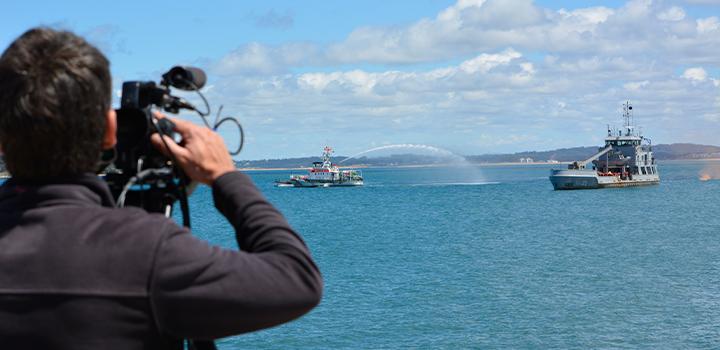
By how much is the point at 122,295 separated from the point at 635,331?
32.9m

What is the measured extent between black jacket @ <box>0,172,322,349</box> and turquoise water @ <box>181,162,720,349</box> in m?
29.0

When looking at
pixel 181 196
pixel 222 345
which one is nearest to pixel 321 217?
pixel 222 345

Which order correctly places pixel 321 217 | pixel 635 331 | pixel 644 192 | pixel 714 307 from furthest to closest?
pixel 644 192 < pixel 321 217 < pixel 714 307 < pixel 635 331

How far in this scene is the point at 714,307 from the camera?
3684 cm

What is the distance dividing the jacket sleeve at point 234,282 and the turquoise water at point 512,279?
94.9 ft

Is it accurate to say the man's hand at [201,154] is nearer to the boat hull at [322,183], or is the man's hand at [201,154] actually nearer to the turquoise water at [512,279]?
the turquoise water at [512,279]

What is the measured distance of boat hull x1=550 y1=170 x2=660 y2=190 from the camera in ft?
387

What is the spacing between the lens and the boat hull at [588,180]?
117938 millimetres

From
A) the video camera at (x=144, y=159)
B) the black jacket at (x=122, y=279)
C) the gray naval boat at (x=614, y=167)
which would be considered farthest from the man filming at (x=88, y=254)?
the gray naval boat at (x=614, y=167)

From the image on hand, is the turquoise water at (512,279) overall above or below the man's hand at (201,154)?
below

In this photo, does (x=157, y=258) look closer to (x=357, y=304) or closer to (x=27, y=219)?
(x=27, y=219)

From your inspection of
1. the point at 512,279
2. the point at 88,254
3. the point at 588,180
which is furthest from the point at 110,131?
the point at 588,180

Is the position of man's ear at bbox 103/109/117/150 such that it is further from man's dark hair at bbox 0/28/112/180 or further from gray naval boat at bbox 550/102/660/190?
gray naval boat at bbox 550/102/660/190

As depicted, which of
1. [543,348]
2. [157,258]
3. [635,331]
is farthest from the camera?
[635,331]
